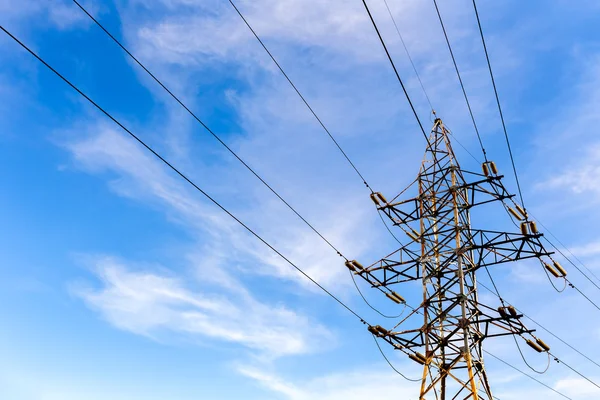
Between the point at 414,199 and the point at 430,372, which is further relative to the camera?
the point at 414,199

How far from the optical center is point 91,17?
8.38 meters

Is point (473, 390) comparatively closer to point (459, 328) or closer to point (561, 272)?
point (459, 328)

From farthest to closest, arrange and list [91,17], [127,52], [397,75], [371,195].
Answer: [371,195] → [397,75] → [127,52] → [91,17]

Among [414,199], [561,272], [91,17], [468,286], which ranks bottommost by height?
[91,17]

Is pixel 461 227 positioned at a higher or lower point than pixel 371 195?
lower

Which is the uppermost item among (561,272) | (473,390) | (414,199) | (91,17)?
(414,199)

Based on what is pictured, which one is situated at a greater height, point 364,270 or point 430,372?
point 364,270

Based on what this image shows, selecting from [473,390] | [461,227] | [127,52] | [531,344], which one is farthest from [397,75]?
[531,344]

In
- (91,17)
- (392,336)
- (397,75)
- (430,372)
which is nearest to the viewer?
(91,17)

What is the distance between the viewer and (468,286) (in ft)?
56.0

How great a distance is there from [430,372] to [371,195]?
7.42 metres

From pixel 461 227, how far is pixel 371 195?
3980mm

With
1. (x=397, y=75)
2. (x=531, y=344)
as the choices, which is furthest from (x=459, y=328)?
(x=397, y=75)

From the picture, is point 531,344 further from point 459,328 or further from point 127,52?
point 127,52
